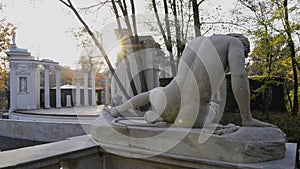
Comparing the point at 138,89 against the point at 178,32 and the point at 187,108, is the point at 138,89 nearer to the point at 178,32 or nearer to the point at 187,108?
the point at 178,32

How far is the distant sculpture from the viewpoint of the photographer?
2.39m

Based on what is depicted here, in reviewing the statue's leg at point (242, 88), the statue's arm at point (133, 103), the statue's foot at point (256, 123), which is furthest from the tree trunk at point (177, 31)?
the statue's foot at point (256, 123)

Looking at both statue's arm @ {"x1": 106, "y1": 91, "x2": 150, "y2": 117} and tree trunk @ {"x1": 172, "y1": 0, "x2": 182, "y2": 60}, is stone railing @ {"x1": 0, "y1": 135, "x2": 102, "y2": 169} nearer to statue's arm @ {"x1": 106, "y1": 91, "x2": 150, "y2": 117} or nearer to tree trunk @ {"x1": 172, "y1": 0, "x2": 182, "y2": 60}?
statue's arm @ {"x1": 106, "y1": 91, "x2": 150, "y2": 117}

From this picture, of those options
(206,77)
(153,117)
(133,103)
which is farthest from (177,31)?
(206,77)

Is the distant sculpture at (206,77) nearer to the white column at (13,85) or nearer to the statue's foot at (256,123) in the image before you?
the statue's foot at (256,123)

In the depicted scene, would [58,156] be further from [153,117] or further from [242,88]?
[242,88]

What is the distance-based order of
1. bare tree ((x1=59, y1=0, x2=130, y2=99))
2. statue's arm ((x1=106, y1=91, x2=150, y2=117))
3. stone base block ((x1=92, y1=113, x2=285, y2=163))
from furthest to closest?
bare tree ((x1=59, y1=0, x2=130, y2=99)), statue's arm ((x1=106, y1=91, x2=150, y2=117)), stone base block ((x1=92, y1=113, x2=285, y2=163))

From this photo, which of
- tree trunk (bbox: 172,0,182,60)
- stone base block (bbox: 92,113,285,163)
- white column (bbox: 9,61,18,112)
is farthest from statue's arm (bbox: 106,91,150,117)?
white column (bbox: 9,61,18,112)

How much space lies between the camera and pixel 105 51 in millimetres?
9570

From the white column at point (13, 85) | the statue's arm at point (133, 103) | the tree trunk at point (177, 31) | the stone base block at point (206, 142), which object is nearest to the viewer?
the stone base block at point (206, 142)

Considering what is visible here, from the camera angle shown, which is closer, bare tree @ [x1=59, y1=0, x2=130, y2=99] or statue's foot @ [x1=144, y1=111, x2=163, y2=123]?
statue's foot @ [x1=144, y1=111, x2=163, y2=123]

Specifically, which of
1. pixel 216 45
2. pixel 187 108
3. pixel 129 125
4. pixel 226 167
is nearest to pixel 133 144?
pixel 129 125

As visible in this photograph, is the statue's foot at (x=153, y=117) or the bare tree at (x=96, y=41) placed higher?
the bare tree at (x=96, y=41)

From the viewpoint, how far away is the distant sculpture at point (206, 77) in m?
2.39
